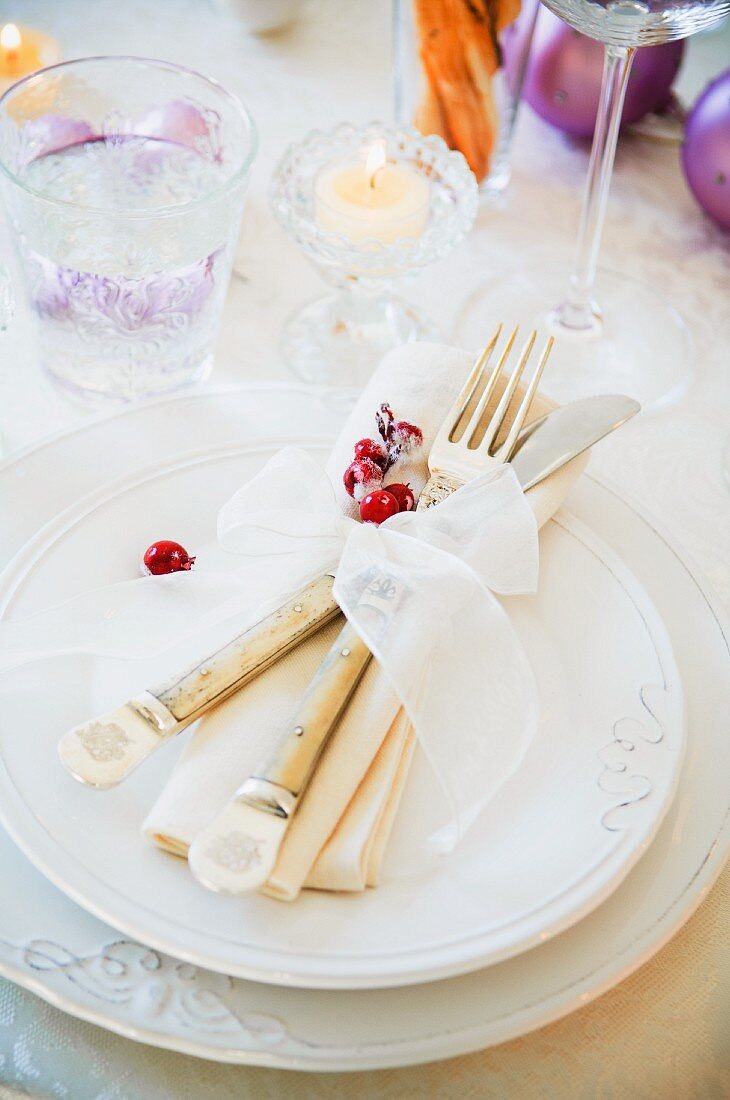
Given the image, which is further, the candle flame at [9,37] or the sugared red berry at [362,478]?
the candle flame at [9,37]

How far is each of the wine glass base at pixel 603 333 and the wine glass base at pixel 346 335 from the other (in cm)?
5

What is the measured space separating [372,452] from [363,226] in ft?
0.83

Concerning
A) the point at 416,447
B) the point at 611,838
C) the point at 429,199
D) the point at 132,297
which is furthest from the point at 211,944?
the point at 429,199

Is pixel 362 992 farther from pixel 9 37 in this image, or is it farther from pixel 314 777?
pixel 9 37

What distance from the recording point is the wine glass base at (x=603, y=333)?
833 millimetres

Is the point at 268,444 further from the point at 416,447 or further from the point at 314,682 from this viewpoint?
the point at 314,682

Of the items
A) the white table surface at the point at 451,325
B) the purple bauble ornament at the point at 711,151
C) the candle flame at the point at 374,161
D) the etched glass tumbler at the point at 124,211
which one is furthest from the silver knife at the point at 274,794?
the purple bauble ornament at the point at 711,151

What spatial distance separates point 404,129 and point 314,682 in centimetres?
54

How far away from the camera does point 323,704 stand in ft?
1.60

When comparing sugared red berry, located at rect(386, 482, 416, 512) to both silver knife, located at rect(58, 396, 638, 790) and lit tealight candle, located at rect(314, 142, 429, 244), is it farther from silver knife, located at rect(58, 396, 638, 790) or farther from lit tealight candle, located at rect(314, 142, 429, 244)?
lit tealight candle, located at rect(314, 142, 429, 244)

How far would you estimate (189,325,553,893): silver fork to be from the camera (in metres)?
0.42

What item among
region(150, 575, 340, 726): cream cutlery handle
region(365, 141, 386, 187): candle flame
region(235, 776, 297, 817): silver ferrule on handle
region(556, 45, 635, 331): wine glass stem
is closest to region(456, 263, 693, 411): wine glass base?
region(556, 45, 635, 331): wine glass stem

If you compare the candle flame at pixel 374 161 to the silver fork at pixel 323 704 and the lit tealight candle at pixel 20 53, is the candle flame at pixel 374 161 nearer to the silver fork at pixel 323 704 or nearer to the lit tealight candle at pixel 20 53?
the silver fork at pixel 323 704

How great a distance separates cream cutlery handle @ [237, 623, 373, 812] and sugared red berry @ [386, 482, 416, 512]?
93 mm
